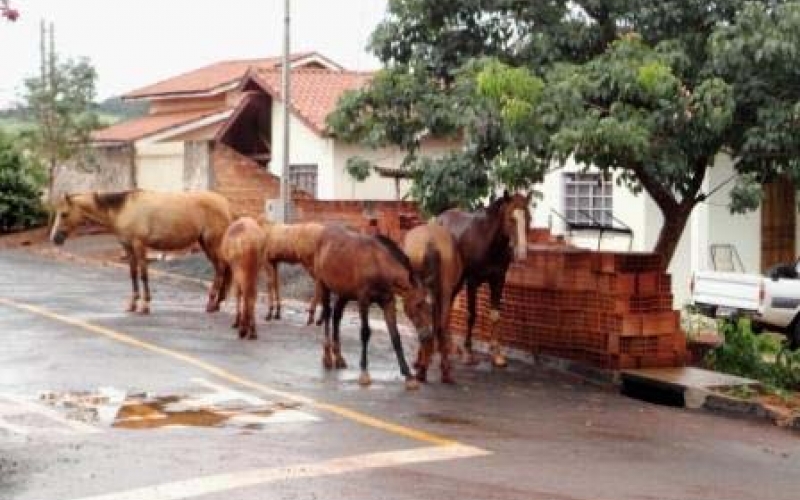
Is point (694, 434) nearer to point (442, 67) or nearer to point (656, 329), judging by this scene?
point (656, 329)

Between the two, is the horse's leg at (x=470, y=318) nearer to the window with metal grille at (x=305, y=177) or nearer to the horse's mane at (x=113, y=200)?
the horse's mane at (x=113, y=200)

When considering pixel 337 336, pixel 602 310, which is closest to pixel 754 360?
pixel 602 310

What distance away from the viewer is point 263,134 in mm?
37062

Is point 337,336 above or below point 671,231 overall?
below

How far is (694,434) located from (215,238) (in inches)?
373

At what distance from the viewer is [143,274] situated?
1877cm

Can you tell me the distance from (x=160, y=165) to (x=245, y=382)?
2333 centimetres

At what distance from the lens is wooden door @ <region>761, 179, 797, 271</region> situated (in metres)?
25.8

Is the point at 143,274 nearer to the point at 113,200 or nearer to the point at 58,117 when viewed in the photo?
the point at 113,200

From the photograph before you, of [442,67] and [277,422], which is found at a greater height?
[442,67]

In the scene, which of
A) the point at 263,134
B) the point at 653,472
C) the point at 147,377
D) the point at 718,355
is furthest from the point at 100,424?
the point at 263,134

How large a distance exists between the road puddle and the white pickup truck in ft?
33.8

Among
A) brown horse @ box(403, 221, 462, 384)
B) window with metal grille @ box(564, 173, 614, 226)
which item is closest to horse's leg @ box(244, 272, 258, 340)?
brown horse @ box(403, 221, 462, 384)

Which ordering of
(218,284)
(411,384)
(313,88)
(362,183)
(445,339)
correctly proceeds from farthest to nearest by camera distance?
(313,88) → (362,183) → (218,284) → (445,339) → (411,384)
